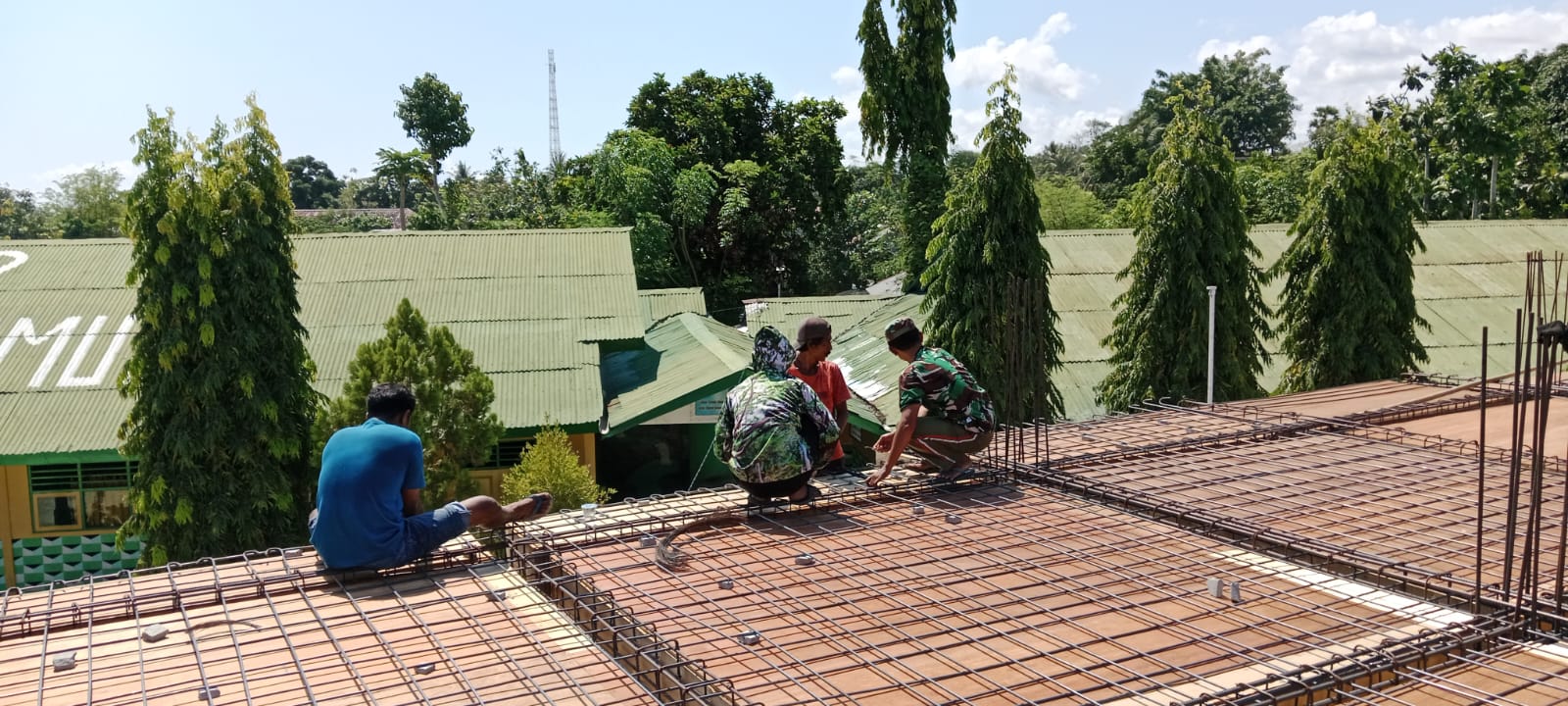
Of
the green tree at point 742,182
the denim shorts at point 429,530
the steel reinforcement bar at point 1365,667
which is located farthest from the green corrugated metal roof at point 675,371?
the green tree at point 742,182

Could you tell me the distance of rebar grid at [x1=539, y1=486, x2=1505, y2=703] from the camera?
123 inches

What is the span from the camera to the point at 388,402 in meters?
4.31

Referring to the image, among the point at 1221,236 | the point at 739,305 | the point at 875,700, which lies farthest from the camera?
the point at 739,305

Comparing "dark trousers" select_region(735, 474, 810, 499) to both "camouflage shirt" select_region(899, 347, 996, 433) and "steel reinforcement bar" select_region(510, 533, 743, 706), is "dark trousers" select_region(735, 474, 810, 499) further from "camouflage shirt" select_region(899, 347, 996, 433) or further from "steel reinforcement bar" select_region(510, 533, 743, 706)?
"steel reinforcement bar" select_region(510, 533, 743, 706)

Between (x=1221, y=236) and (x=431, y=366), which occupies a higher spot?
(x=1221, y=236)

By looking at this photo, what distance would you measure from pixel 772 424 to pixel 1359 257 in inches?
306

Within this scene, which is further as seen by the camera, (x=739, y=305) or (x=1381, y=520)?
(x=739, y=305)

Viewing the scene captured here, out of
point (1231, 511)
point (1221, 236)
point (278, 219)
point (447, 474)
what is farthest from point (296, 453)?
point (1221, 236)

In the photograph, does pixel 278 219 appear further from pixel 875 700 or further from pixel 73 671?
pixel 875 700

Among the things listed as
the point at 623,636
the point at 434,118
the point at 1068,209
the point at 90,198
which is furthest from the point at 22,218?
the point at 623,636

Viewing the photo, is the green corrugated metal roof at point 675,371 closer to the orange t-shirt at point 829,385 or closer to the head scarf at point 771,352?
the orange t-shirt at point 829,385

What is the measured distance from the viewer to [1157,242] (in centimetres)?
1027

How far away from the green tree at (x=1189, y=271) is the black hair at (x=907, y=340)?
18.0ft

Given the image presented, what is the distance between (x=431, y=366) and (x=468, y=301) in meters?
4.37
